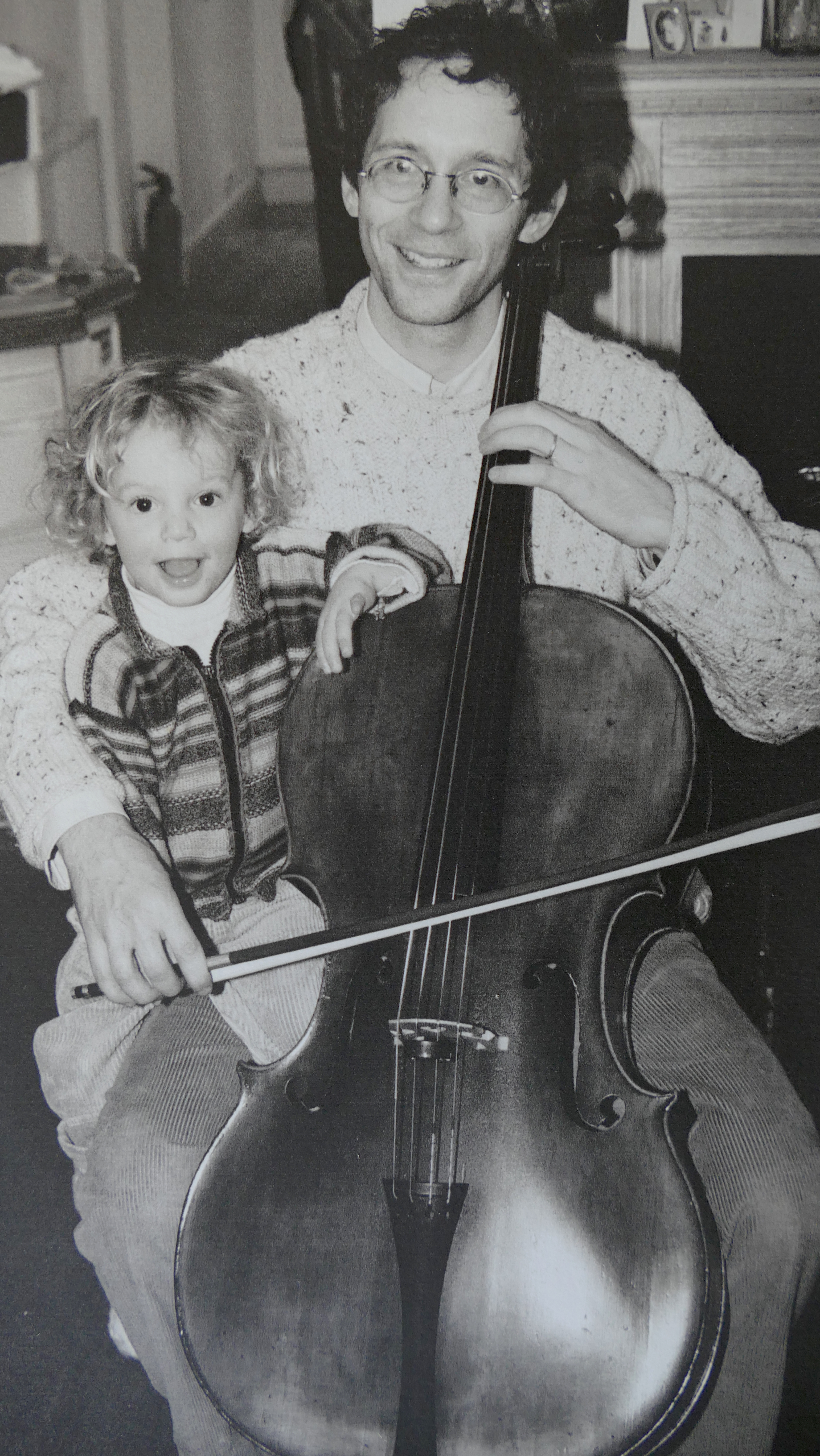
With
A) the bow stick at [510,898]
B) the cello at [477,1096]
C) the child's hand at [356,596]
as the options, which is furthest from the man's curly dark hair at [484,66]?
the bow stick at [510,898]

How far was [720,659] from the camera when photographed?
925mm

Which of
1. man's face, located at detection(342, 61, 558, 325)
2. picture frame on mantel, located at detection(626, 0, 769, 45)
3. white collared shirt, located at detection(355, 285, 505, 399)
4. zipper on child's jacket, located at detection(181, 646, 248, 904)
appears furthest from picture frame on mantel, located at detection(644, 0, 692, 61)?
zipper on child's jacket, located at detection(181, 646, 248, 904)

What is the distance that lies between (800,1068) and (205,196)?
89 centimetres

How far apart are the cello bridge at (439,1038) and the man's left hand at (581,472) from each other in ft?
1.38

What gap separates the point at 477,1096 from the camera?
775 mm

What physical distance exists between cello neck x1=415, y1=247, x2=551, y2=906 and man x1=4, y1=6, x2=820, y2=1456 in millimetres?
21

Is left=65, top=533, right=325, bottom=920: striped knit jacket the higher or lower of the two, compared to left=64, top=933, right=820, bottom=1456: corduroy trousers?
higher

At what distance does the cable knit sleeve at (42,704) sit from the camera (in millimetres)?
878

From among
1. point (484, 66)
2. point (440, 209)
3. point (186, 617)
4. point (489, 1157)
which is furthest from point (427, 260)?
point (489, 1157)

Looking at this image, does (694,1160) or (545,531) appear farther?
(545,531)

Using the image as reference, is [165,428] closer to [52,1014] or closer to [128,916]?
[128,916]

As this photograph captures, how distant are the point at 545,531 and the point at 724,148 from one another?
1.19 ft

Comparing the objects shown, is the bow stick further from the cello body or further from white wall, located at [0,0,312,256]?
white wall, located at [0,0,312,256]

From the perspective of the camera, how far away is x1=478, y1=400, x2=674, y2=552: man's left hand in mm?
882
